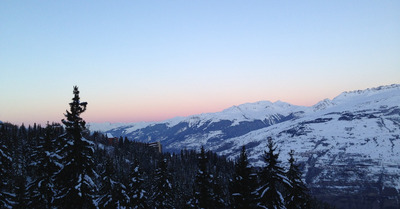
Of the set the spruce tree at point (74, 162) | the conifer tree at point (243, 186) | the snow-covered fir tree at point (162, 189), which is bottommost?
the snow-covered fir tree at point (162, 189)

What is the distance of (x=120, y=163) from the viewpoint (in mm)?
168750

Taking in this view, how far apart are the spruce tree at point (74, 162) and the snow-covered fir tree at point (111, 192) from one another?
12823 millimetres

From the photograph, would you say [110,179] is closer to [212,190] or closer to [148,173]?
[212,190]

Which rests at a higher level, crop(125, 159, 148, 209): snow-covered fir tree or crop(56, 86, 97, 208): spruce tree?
crop(56, 86, 97, 208): spruce tree

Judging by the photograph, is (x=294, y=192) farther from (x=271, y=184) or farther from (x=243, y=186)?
(x=271, y=184)

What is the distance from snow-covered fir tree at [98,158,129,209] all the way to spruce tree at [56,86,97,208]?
42.1 feet

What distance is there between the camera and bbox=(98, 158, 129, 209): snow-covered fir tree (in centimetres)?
3578

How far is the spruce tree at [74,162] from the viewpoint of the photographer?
2220 cm

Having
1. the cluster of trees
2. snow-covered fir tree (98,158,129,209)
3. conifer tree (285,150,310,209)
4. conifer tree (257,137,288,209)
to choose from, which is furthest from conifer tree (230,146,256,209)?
snow-covered fir tree (98,158,129,209)

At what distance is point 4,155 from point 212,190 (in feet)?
76.4

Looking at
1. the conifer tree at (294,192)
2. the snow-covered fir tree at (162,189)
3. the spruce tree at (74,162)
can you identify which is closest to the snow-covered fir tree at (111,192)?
the snow-covered fir tree at (162,189)

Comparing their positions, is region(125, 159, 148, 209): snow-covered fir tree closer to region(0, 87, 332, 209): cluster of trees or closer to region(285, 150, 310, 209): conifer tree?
region(0, 87, 332, 209): cluster of trees

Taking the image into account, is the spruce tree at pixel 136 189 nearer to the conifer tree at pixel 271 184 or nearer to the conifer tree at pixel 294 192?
the conifer tree at pixel 294 192

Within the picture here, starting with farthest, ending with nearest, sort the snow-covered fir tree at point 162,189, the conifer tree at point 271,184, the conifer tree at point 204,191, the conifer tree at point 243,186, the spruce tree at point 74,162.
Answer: the snow-covered fir tree at point 162,189, the conifer tree at point 204,191, the conifer tree at point 243,186, the conifer tree at point 271,184, the spruce tree at point 74,162
